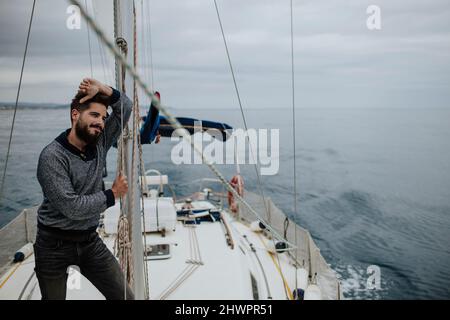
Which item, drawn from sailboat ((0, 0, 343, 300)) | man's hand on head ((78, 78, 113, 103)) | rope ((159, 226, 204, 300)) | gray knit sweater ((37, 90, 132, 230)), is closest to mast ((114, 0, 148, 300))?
sailboat ((0, 0, 343, 300))

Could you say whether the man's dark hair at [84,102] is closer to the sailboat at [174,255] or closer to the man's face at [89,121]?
the man's face at [89,121]

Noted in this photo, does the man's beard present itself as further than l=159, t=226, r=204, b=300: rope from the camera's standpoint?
No

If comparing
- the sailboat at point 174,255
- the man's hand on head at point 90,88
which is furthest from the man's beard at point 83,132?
the sailboat at point 174,255

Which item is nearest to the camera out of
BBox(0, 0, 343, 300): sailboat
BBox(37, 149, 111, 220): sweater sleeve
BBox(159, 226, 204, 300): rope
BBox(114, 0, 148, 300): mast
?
BBox(37, 149, 111, 220): sweater sleeve

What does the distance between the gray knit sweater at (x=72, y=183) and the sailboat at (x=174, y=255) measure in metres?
0.27

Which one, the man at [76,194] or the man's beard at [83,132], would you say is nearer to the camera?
the man at [76,194]

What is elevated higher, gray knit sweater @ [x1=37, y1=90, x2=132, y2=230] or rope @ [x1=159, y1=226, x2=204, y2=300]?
gray knit sweater @ [x1=37, y1=90, x2=132, y2=230]

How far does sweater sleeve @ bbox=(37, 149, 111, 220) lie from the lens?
185 cm

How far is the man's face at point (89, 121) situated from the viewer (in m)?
2.01

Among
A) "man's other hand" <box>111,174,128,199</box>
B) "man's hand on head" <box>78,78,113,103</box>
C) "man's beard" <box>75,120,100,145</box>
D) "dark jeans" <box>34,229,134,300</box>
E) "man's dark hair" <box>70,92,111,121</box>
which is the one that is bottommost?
"dark jeans" <box>34,229,134,300</box>

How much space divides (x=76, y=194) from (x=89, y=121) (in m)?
0.47

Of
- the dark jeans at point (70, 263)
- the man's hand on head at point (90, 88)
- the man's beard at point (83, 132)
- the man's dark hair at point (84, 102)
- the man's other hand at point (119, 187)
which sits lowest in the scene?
the dark jeans at point (70, 263)

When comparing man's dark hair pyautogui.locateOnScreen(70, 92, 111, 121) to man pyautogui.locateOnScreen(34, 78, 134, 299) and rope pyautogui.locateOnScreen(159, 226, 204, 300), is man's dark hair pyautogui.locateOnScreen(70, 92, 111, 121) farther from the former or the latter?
rope pyautogui.locateOnScreen(159, 226, 204, 300)
